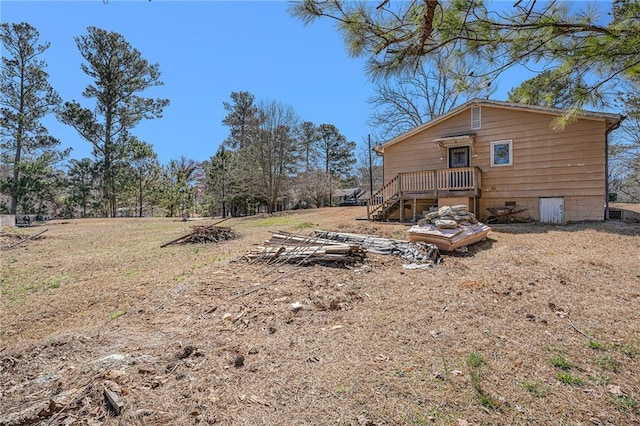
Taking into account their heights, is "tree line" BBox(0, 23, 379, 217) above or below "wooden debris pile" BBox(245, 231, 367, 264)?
above

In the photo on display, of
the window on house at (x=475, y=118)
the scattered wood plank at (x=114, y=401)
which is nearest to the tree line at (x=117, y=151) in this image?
the window on house at (x=475, y=118)

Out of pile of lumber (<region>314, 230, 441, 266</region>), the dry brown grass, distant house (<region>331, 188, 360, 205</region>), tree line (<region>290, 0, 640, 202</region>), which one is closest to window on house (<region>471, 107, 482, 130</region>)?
the dry brown grass

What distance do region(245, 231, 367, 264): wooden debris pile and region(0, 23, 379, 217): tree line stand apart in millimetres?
16862

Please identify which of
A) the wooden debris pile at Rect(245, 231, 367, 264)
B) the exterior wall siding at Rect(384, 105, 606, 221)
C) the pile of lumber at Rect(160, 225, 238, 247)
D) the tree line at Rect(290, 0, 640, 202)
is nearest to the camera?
the tree line at Rect(290, 0, 640, 202)

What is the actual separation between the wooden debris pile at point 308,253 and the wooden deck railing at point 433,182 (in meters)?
6.99

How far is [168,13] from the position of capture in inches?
198

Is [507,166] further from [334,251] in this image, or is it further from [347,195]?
[347,195]

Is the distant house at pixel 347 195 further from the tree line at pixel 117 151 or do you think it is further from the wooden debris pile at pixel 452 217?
the wooden debris pile at pixel 452 217

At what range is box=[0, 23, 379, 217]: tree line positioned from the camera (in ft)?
76.6

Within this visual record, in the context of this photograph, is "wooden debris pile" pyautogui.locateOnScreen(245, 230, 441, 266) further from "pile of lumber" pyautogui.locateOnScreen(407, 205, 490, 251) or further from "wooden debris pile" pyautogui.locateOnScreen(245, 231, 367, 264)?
"pile of lumber" pyautogui.locateOnScreen(407, 205, 490, 251)

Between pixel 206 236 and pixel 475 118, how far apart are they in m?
11.6

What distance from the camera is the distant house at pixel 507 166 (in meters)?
11.1

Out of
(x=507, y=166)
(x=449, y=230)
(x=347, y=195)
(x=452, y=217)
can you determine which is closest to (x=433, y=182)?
(x=507, y=166)

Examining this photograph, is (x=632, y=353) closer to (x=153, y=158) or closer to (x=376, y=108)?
(x=376, y=108)
